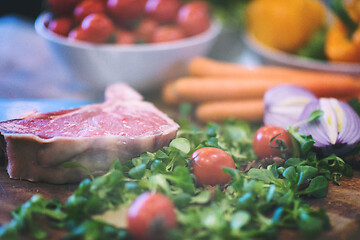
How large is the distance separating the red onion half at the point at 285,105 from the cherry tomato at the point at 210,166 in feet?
1.51

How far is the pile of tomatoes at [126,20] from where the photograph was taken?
1.85 meters

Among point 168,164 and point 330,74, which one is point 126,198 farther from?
point 330,74

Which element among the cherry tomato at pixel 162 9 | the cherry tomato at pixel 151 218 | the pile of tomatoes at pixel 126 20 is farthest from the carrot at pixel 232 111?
the cherry tomato at pixel 151 218

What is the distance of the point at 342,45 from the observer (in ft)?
6.81

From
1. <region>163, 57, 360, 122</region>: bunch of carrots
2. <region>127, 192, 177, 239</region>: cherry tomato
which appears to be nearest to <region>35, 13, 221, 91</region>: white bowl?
<region>163, 57, 360, 122</region>: bunch of carrots

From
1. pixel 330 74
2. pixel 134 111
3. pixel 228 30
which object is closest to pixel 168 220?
pixel 134 111

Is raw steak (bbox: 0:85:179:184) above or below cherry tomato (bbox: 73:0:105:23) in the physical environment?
below

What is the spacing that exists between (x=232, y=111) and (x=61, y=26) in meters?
1.01

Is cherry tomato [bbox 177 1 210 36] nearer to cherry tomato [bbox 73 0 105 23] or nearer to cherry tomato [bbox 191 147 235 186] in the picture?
cherry tomato [bbox 73 0 105 23]

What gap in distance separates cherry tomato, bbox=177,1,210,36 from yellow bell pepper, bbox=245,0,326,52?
A: 471 millimetres

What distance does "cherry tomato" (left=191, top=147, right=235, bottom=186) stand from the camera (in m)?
1.18

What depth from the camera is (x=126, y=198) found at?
42.9 inches

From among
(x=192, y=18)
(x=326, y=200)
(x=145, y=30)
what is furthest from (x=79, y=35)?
(x=326, y=200)

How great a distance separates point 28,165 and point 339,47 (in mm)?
1744
